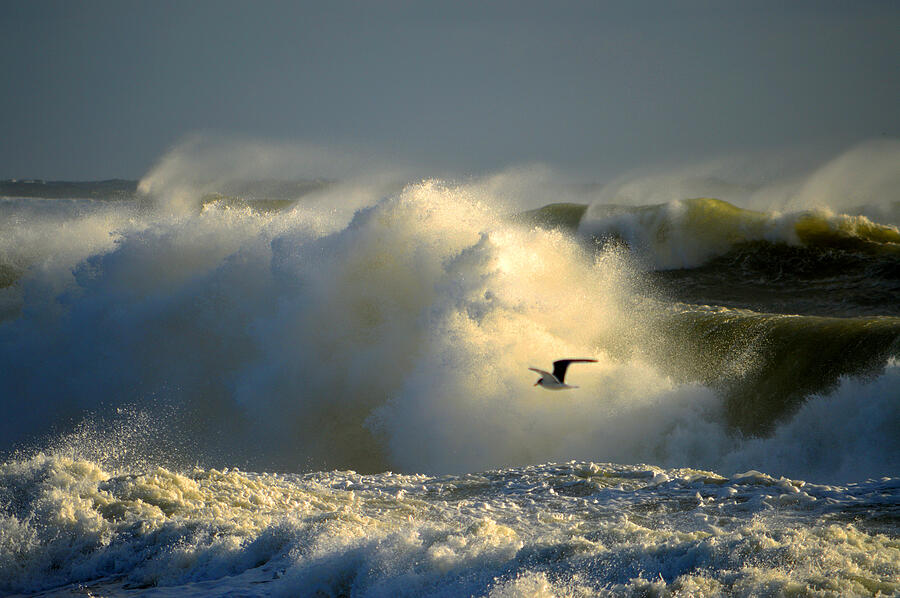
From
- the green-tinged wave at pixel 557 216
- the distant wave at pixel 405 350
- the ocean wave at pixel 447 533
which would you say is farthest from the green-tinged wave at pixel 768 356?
the green-tinged wave at pixel 557 216

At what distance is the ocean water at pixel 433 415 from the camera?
192 inches

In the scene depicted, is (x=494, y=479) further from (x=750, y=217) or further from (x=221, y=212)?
(x=750, y=217)

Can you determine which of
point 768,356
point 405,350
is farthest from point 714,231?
point 405,350

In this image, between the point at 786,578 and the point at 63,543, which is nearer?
the point at 786,578

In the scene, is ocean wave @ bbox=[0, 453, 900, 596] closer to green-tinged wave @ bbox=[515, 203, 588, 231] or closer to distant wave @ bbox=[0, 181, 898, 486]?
distant wave @ bbox=[0, 181, 898, 486]

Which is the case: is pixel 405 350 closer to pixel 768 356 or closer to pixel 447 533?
pixel 768 356

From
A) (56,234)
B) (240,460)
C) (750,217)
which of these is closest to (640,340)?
(240,460)

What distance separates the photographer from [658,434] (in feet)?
31.7

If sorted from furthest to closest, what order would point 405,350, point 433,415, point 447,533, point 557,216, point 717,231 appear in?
point 557,216 → point 717,231 → point 405,350 → point 433,415 → point 447,533

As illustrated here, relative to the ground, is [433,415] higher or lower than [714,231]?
lower

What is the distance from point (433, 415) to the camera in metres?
10.5

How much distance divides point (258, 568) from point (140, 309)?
31.1 ft

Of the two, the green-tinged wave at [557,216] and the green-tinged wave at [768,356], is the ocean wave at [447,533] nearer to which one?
the green-tinged wave at [768,356]

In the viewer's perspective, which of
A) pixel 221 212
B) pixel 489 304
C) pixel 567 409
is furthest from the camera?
pixel 221 212
